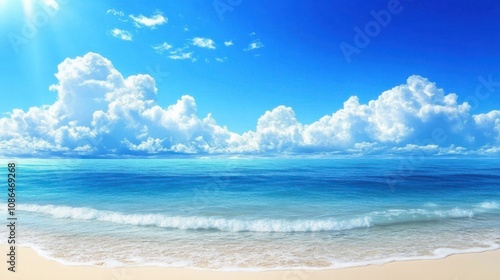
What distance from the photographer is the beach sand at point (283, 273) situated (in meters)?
8.03

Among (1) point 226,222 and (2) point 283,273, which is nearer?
(2) point 283,273

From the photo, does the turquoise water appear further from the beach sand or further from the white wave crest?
the beach sand

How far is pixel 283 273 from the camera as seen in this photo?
8.16 metres

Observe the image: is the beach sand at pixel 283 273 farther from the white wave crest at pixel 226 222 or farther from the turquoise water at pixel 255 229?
the white wave crest at pixel 226 222

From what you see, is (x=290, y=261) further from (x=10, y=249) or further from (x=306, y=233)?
(x=10, y=249)

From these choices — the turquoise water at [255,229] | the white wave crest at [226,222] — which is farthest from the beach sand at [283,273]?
the white wave crest at [226,222]

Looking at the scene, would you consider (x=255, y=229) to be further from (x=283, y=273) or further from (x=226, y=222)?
(x=283, y=273)

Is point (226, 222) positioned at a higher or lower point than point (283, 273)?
higher

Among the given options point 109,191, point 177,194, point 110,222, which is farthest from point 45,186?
point 110,222

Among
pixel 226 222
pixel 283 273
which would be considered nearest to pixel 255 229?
pixel 226 222

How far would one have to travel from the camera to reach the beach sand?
803 cm

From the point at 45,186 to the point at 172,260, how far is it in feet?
85.3

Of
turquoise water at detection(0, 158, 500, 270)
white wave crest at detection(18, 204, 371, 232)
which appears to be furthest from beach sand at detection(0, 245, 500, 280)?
white wave crest at detection(18, 204, 371, 232)

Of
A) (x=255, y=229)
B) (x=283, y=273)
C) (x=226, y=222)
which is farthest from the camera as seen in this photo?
(x=226, y=222)
